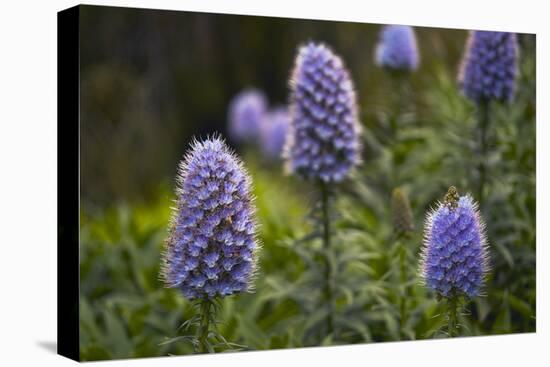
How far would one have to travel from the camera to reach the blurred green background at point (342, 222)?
5504mm

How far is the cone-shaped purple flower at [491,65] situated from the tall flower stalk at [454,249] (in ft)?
6.16

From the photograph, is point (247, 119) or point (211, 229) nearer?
point (211, 229)

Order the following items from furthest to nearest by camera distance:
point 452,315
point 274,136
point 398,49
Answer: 1. point 274,136
2. point 398,49
3. point 452,315

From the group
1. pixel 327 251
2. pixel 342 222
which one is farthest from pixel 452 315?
pixel 342 222

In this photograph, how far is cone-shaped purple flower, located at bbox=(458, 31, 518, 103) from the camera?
573cm

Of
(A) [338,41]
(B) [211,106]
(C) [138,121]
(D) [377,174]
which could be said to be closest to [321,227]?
(D) [377,174]

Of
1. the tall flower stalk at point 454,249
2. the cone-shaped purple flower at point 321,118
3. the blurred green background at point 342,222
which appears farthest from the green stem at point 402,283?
the tall flower stalk at point 454,249

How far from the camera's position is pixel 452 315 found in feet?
13.8

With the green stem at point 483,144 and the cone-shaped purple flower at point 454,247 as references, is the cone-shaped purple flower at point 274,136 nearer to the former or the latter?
the green stem at point 483,144

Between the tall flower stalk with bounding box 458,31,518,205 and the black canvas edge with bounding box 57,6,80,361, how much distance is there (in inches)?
103

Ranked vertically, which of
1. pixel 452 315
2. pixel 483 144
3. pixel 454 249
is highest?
pixel 483 144

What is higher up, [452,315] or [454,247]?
[454,247]

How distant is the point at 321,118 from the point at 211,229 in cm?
176

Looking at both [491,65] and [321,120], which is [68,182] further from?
[491,65]
